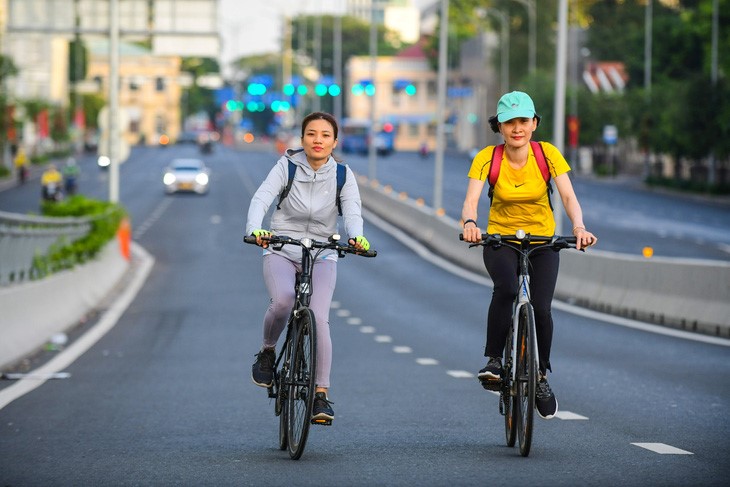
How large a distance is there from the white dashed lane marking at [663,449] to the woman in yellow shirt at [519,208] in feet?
2.51

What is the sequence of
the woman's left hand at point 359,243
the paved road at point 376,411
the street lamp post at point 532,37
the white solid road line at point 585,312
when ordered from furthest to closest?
the street lamp post at point 532,37
the white solid road line at point 585,312
the woman's left hand at point 359,243
the paved road at point 376,411

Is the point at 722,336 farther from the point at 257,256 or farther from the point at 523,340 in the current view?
the point at 257,256

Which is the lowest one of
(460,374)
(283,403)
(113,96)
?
(460,374)

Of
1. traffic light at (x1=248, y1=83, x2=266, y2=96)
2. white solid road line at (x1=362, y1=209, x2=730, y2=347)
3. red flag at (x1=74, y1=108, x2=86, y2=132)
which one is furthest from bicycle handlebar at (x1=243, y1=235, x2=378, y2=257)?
red flag at (x1=74, y1=108, x2=86, y2=132)

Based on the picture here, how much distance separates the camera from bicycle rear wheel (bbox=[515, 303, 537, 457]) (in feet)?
27.3

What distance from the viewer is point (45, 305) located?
18953mm

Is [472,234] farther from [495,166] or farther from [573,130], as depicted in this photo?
[573,130]

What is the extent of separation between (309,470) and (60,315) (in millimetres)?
12548

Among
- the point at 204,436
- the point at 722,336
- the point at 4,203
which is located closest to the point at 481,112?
the point at 4,203

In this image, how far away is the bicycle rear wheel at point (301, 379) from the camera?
842cm

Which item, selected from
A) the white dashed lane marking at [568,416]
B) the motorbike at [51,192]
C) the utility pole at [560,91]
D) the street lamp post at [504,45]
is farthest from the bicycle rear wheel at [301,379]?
the street lamp post at [504,45]

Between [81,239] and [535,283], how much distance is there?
19972mm

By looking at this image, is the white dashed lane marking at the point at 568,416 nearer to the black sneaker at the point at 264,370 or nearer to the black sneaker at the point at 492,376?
the black sneaker at the point at 492,376

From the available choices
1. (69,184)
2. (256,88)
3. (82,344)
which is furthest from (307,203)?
(256,88)
